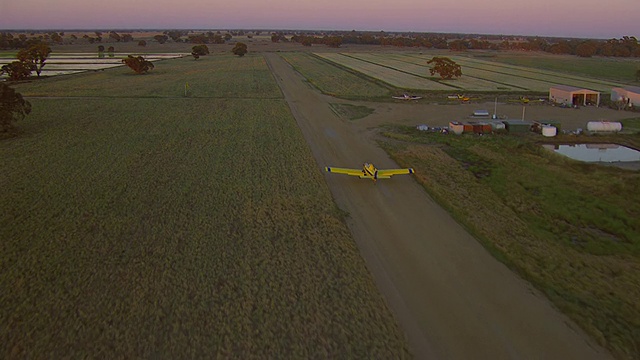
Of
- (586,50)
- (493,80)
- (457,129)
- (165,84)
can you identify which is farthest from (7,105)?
(586,50)

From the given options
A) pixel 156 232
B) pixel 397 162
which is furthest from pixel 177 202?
pixel 397 162

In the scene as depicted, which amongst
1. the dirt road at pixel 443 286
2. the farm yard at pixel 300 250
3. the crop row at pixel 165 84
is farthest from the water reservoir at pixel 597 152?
the crop row at pixel 165 84

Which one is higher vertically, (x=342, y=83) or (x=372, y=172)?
(x=342, y=83)

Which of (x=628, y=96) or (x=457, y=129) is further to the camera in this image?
(x=628, y=96)

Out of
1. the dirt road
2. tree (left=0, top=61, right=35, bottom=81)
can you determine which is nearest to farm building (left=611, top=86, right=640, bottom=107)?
the dirt road

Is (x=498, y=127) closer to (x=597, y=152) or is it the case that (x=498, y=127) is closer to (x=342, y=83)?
(x=597, y=152)

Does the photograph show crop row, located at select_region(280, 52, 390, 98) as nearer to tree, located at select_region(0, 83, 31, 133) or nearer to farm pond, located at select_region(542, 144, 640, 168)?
farm pond, located at select_region(542, 144, 640, 168)

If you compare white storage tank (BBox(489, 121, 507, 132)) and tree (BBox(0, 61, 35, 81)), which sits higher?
tree (BBox(0, 61, 35, 81))
